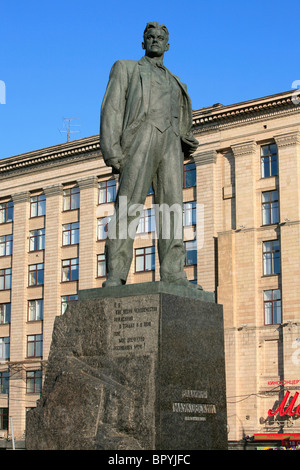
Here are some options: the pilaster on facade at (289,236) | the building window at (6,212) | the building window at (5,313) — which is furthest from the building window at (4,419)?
the pilaster on facade at (289,236)

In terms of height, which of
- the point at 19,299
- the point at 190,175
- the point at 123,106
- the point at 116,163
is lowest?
the point at 116,163

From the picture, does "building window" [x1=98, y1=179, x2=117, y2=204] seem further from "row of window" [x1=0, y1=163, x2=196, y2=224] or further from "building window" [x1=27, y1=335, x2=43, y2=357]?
"building window" [x1=27, y1=335, x2=43, y2=357]

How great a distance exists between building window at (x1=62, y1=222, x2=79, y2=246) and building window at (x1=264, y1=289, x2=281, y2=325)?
46.7 ft

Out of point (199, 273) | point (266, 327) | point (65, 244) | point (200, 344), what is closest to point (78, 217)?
point (65, 244)

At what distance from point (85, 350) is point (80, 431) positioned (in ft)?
3.43

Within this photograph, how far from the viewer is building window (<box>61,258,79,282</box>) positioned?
52375 millimetres

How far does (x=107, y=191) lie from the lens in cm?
5234

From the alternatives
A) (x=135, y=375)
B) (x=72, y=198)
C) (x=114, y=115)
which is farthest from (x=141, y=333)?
(x=72, y=198)

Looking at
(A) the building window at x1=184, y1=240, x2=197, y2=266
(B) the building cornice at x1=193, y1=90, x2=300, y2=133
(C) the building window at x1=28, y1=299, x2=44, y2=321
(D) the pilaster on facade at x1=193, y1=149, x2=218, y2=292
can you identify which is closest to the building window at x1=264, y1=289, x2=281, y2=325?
(D) the pilaster on facade at x1=193, y1=149, x2=218, y2=292

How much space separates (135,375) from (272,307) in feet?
117

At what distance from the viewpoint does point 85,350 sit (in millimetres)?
9742

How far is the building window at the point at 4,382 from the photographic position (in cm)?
5384

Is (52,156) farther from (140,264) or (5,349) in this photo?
(5,349)
